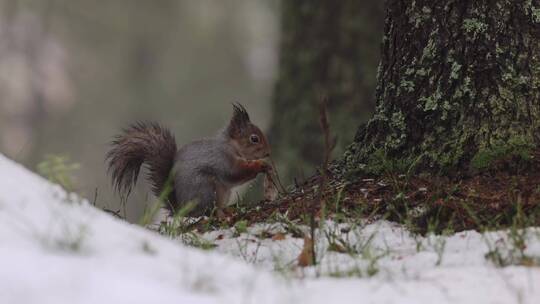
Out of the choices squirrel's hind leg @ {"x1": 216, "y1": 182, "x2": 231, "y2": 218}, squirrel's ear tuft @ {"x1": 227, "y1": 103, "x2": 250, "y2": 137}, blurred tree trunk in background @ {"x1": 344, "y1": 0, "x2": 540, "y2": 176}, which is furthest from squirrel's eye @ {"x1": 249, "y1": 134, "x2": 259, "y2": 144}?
blurred tree trunk in background @ {"x1": 344, "y1": 0, "x2": 540, "y2": 176}

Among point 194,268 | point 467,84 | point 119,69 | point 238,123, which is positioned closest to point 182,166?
point 238,123

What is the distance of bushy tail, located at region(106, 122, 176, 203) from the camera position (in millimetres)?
4258

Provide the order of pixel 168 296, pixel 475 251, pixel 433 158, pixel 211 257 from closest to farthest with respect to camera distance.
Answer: pixel 168 296, pixel 211 257, pixel 475 251, pixel 433 158

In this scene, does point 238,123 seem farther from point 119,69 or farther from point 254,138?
point 119,69

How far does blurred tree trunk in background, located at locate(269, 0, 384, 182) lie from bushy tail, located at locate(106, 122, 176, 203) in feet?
9.22

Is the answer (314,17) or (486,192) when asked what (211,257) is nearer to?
(486,192)

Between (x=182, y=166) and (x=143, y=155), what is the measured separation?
0.69 feet

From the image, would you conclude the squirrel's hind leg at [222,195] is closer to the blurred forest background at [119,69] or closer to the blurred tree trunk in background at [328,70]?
the blurred tree trunk in background at [328,70]

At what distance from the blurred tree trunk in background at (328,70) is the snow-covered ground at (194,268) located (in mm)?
4311

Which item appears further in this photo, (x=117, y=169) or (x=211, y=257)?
(x=117, y=169)

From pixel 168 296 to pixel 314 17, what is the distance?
5.56 m

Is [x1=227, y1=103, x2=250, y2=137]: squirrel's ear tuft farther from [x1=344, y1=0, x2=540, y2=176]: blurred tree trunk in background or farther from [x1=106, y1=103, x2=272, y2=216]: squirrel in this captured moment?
[x1=344, y1=0, x2=540, y2=176]: blurred tree trunk in background

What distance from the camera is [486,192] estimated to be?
327 centimetres

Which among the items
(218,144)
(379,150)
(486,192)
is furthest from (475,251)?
(218,144)
